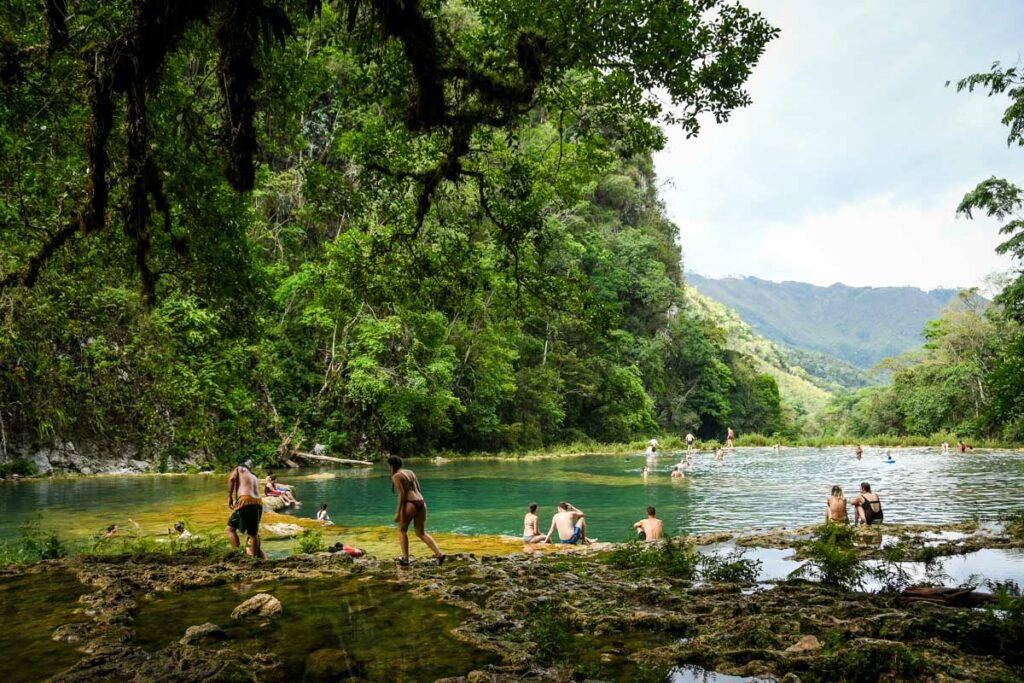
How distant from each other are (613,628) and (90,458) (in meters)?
25.7

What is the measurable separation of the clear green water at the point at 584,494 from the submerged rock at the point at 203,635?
33.5 ft

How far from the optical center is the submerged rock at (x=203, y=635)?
5613mm

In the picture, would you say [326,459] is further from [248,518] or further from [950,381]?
Result: [950,381]

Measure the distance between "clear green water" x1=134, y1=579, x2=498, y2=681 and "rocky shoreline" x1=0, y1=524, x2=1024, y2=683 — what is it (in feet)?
0.49

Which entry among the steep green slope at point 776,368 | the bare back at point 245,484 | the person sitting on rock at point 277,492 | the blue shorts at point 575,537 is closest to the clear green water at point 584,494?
the person sitting on rock at point 277,492

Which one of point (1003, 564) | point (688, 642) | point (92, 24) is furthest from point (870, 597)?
point (92, 24)

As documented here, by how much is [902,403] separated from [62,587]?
70721 mm

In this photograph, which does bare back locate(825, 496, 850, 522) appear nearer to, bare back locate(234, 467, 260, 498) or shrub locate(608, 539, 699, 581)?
shrub locate(608, 539, 699, 581)

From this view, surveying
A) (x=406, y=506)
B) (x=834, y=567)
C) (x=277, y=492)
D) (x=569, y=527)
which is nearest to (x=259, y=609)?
(x=406, y=506)

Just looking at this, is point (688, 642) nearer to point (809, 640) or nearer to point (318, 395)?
point (809, 640)

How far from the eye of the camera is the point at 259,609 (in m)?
6.61

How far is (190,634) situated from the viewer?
5.70 metres

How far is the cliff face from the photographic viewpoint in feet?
75.9

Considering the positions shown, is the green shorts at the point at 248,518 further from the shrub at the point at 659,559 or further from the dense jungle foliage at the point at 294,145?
the shrub at the point at 659,559
